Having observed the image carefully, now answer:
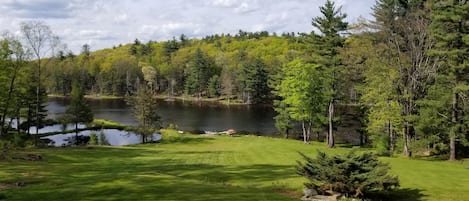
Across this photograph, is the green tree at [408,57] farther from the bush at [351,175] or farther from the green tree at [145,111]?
the green tree at [145,111]

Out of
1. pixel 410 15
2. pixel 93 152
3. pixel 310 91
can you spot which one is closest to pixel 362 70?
pixel 310 91

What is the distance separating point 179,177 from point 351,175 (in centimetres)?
1002

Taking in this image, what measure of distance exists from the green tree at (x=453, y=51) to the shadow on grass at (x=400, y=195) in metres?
14.3

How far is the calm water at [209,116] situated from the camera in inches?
3035

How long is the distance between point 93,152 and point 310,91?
82.2ft

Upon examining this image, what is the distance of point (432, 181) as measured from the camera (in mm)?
22078

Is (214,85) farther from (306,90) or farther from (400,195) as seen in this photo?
(400,195)

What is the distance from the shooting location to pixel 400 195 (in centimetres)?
1895

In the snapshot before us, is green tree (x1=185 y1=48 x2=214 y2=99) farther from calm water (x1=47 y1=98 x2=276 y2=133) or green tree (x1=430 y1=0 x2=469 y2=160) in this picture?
green tree (x1=430 y1=0 x2=469 y2=160)

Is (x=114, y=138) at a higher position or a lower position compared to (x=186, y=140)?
lower

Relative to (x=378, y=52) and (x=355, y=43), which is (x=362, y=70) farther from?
(x=378, y=52)

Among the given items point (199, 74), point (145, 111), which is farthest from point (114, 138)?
point (199, 74)

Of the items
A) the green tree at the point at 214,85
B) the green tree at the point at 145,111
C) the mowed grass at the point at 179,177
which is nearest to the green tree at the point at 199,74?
the green tree at the point at 214,85

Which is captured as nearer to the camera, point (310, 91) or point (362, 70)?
point (362, 70)
